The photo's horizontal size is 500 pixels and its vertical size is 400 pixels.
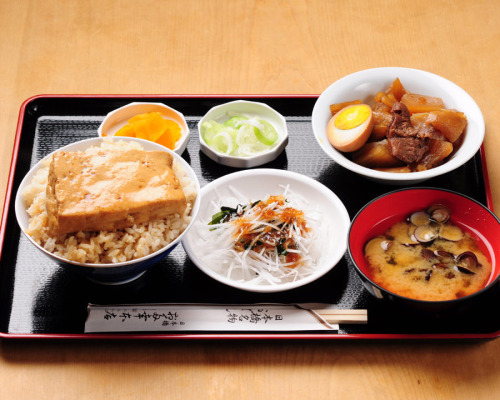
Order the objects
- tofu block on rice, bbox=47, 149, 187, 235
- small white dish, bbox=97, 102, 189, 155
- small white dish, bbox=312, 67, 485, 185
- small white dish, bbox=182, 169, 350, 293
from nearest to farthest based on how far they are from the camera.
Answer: tofu block on rice, bbox=47, 149, 187, 235 < small white dish, bbox=182, 169, 350, 293 < small white dish, bbox=312, 67, 485, 185 < small white dish, bbox=97, 102, 189, 155

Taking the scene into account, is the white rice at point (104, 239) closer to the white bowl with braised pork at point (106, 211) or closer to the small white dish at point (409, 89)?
the white bowl with braised pork at point (106, 211)

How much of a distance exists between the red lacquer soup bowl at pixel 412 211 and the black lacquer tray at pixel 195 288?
0.47 feet

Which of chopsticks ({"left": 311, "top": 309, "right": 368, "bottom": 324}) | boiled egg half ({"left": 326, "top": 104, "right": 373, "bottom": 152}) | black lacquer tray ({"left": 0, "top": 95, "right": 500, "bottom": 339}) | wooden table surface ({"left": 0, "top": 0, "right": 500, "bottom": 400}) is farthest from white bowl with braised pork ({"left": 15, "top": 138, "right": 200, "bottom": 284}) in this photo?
boiled egg half ({"left": 326, "top": 104, "right": 373, "bottom": 152})

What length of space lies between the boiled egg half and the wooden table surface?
52 cm

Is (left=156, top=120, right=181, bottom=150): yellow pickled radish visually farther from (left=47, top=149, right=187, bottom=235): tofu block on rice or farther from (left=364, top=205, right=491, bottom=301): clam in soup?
(left=364, top=205, right=491, bottom=301): clam in soup

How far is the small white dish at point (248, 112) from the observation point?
261cm

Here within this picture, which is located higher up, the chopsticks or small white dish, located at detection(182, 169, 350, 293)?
small white dish, located at detection(182, 169, 350, 293)

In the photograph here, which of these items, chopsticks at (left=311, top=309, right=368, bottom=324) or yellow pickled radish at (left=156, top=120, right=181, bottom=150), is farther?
yellow pickled radish at (left=156, top=120, right=181, bottom=150)

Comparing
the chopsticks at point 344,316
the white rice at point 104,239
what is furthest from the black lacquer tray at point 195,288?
the white rice at point 104,239

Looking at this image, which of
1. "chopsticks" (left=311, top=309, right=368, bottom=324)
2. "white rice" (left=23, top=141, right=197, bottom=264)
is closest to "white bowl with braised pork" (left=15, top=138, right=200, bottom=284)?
"white rice" (left=23, top=141, right=197, bottom=264)

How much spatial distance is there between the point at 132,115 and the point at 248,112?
1.71ft

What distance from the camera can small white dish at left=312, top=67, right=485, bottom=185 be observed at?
2424 mm

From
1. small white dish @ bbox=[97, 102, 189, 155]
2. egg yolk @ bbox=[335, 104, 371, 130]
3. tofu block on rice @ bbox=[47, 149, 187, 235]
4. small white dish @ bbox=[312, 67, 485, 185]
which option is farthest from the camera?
small white dish @ bbox=[97, 102, 189, 155]

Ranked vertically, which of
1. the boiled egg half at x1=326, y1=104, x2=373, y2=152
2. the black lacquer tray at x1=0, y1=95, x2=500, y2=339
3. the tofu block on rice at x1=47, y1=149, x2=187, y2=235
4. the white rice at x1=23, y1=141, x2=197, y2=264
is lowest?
the black lacquer tray at x1=0, y1=95, x2=500, y2=339
